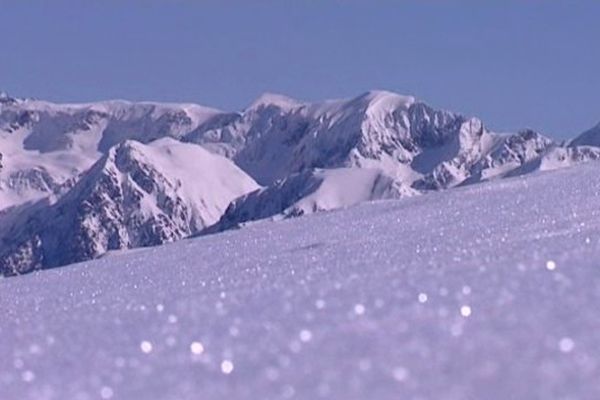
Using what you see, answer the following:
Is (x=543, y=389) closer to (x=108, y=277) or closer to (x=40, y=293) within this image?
(x=40, y=293)

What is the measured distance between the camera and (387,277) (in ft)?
17.7

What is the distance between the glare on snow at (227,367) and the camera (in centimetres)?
400

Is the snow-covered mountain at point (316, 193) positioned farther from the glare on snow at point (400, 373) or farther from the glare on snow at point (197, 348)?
the glare on snow at point (400, 373)

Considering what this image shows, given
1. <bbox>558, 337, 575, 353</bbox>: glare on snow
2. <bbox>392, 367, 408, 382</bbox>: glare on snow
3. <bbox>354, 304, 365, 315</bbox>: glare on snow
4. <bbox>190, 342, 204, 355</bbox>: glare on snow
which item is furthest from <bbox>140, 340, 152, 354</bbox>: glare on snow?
<bbox>558, 337, 575, 353</bbox>: glare on snow

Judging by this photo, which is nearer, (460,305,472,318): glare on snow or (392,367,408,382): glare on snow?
(392,367,408,382): glare on snow

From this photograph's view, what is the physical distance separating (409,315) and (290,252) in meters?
4.16

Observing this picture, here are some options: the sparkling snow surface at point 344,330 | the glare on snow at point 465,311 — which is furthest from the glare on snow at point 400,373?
the glare on snow at point 465,311

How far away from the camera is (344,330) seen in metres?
4.34

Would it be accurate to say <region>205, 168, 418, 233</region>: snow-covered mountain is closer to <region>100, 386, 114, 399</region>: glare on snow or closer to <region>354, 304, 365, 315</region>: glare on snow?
<region>354, 304, 365, 315</region>: glare on snow

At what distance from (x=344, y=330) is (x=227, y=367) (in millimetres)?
424

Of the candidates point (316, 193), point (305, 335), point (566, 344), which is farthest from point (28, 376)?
point (316, 193)

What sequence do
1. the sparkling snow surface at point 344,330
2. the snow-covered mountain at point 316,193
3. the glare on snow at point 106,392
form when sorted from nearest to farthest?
the sparkling snow surface at point 344,330 < the glare on snow at point 106,392 < the snow-covered mountain at point 316,193

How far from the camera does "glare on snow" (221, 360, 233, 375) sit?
13.1ft

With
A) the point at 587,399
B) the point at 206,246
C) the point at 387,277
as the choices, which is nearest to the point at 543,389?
the point at 587,399
